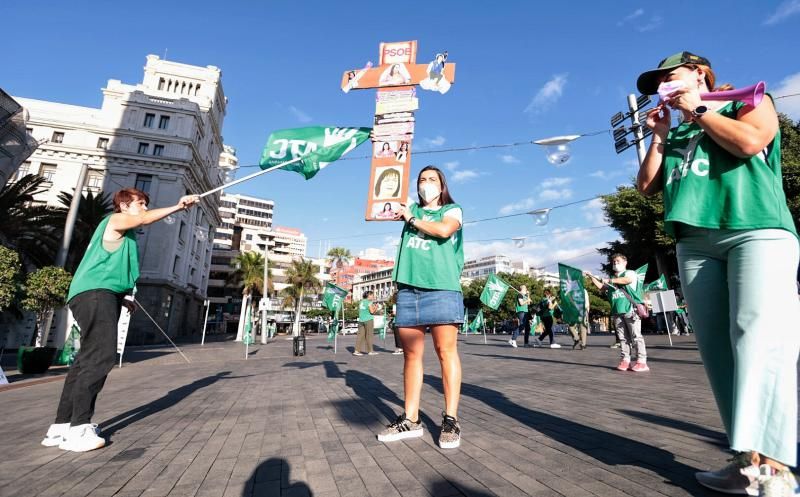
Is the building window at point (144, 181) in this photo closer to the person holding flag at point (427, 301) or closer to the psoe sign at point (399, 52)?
the psoe sign at point (399, 52)

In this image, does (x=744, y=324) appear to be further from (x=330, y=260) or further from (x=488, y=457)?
(x=330, y=260)

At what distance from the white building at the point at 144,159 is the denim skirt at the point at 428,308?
34.6 m

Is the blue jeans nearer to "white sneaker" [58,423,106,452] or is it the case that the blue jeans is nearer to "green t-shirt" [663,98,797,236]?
"green t-shirt" [663,98,797,236]

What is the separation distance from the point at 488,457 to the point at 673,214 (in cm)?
178

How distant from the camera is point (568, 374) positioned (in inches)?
267

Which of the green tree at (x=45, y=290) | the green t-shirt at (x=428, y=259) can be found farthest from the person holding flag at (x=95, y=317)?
the green tree at (x=45, y=290)

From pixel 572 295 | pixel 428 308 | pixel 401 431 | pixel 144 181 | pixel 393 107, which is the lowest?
pixel 401 431

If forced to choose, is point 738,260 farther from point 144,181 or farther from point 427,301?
point 144,181

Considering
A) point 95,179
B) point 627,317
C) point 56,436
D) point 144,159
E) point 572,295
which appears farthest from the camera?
point 95,179

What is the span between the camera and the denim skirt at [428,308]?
2.93 metres

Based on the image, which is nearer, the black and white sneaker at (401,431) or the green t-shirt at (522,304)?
the black and white sneaker at (401,431)

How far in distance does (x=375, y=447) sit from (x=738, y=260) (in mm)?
2427

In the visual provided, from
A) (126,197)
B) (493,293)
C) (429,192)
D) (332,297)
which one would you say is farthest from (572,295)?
(126,197)

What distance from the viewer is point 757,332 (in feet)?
5.13
